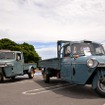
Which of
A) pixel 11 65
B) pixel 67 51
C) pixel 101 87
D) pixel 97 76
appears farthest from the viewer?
pixel 11 65

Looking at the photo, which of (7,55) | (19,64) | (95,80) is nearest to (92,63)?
(95,80)

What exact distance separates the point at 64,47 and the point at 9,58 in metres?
6.48

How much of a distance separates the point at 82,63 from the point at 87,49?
1.78 metres

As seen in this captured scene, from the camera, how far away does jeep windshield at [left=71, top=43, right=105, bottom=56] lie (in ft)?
36.9

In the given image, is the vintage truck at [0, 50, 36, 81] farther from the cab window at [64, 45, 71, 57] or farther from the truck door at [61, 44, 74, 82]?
the cab window at [64, 45, 71, 57]

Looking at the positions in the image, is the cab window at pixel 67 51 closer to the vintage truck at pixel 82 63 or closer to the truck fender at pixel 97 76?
the vintage truck at pixel 82 63

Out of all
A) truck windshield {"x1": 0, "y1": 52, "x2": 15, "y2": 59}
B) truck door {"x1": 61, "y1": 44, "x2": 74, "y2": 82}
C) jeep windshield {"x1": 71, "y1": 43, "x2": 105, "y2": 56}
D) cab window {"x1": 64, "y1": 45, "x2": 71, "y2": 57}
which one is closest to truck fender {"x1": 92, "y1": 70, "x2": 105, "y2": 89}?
truck door {"x1": 61, "y1": 44, "x2": 74, "y2": 82}

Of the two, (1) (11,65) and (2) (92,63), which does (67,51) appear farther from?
(1) (11,65)

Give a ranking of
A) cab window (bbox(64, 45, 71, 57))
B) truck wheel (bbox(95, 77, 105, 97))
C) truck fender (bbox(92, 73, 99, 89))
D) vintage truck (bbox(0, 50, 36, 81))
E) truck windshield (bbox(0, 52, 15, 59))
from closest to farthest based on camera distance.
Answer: truck wheel (bbox(95, 77, 105, 97)), truck fender (bbox(92, 73, 99, 89)), cab window (bbox(64, 45, 71, 57)), vintage truck (bbox(0, 50, 36, 81)), truck windshield (bbox(0, 52, 15, 59))

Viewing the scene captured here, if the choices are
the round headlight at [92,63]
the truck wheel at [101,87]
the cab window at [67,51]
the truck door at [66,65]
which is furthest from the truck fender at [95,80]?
the cab window at [67,51]

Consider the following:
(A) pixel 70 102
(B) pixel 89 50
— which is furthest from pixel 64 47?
(A) pixel 70 102

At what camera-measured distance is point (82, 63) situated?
9.80 metres

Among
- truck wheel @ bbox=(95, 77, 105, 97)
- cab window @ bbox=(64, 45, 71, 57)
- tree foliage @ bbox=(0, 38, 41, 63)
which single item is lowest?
truck wheel @ bbox=(95, 77, 105, 97)

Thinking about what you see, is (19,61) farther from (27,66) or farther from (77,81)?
(77,81)
